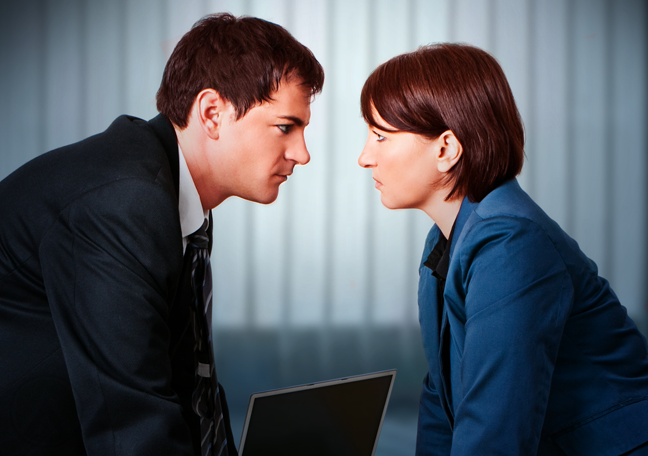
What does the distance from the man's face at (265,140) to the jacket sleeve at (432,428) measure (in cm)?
63

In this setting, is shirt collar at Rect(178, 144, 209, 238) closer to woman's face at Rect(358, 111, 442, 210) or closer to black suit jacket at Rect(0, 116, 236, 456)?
black suit jacket at Rect(0, 116, 236, 456)

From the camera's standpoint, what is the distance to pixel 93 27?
2.71 meters

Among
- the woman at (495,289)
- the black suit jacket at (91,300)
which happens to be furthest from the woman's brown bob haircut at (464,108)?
the black suit jacket at (91,300)

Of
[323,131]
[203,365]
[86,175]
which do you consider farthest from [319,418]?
[323,131]

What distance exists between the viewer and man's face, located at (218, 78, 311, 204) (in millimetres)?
1132

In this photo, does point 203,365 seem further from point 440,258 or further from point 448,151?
point 448,151

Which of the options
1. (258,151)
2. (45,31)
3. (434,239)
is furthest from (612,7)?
(45,31)

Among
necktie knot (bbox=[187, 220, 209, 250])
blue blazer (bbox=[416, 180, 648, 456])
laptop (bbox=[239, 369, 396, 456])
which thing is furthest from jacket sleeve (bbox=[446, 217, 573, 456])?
necktie knot (bbox=[187, 220, 209, 250])

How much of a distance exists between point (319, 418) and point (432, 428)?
1.02 ft

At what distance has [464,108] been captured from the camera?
1.06 meters

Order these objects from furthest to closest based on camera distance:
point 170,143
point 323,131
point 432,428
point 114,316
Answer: point 323,131 < point 432,428 < point 170,143 < point 114,316

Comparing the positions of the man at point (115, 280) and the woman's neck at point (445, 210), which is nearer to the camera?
the man at point (115, 280)

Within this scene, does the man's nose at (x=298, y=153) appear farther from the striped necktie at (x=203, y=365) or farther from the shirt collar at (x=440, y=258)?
the shirt collar at (x=440, y=258)

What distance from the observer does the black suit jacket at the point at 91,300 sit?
0.81 meters
